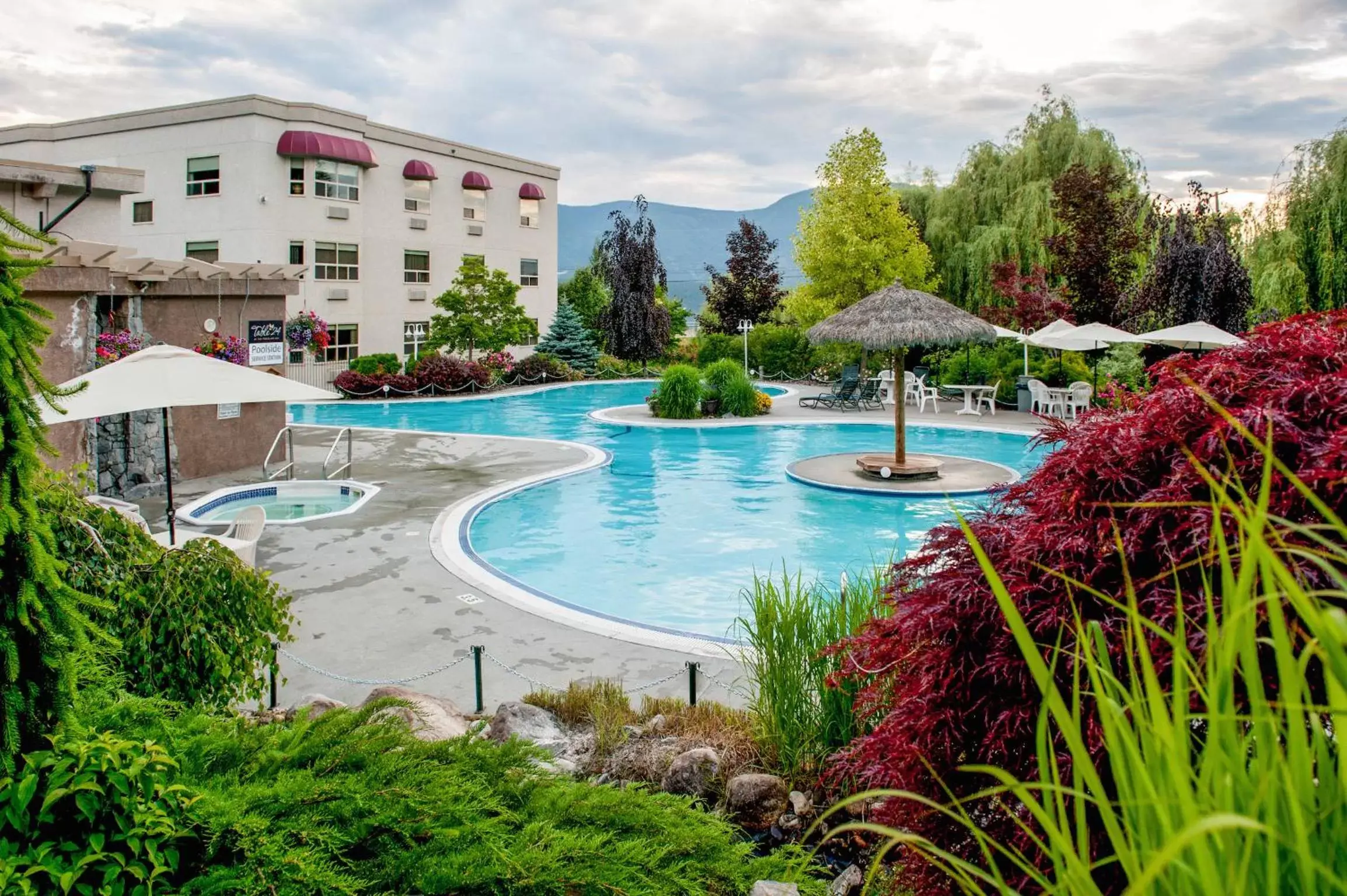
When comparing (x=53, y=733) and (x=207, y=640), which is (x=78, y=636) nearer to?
(x=53, y=733)

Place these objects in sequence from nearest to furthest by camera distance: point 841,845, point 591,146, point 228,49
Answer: point 841,845, point 228,49, point 591,146

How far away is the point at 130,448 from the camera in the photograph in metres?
13.2

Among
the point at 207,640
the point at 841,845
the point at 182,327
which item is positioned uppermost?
the point at 182,327

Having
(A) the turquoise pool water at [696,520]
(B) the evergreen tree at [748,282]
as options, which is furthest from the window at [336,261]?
(B) the evergreen tree at [748,282]

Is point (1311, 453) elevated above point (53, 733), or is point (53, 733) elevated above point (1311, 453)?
point (1311, 453)

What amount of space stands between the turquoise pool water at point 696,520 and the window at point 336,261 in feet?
43.0

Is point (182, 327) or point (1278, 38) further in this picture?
point (1278, 38)

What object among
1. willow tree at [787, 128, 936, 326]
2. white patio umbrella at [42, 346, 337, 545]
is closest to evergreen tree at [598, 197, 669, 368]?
willow tree at [787, 128, 936, 326]

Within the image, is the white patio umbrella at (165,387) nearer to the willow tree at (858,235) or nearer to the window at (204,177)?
the willow tree at (858,235)

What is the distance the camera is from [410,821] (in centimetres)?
303

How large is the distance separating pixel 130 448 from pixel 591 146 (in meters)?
41.7

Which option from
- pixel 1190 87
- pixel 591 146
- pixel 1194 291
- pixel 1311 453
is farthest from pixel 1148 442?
A: pixel 591 146

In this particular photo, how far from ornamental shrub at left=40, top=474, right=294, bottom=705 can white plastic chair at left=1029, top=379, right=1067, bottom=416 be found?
790 inches

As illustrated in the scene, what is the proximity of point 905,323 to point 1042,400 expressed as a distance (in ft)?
25.2
